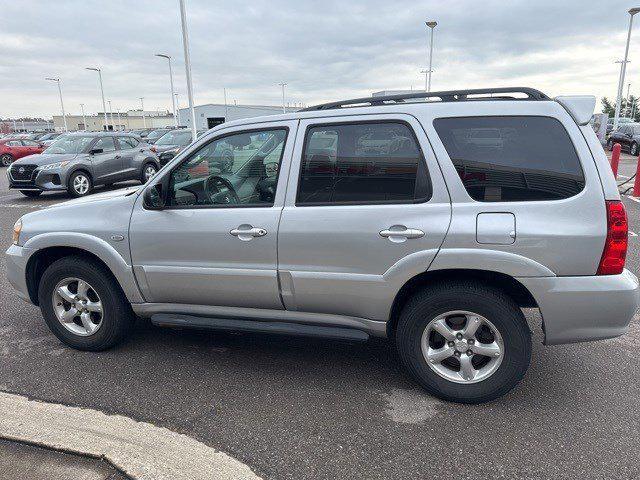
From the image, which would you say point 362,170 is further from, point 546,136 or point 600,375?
point 600,375

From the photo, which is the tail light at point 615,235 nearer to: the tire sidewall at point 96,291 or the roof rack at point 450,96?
the roof rack at point 450,96

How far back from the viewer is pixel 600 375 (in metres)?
3.31

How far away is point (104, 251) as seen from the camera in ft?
11.5

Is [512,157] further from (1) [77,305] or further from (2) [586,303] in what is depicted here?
(1) [77,305]

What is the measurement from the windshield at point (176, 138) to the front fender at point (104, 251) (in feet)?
45.9

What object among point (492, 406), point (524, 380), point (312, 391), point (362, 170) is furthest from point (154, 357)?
point (524, 380)

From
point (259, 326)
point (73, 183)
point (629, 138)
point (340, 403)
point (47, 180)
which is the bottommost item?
point (340, 403)

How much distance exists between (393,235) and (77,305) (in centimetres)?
255

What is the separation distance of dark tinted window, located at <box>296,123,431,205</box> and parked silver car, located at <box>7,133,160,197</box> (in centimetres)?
961

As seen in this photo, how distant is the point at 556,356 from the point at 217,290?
258 cm

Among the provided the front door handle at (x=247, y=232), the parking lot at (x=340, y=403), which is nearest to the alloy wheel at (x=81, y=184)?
the parking lot at (x=340, y=403)

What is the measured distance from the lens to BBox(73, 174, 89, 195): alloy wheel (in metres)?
12.0

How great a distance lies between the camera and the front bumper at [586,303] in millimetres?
2674

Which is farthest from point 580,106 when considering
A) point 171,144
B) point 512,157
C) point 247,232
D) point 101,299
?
point 171,144
